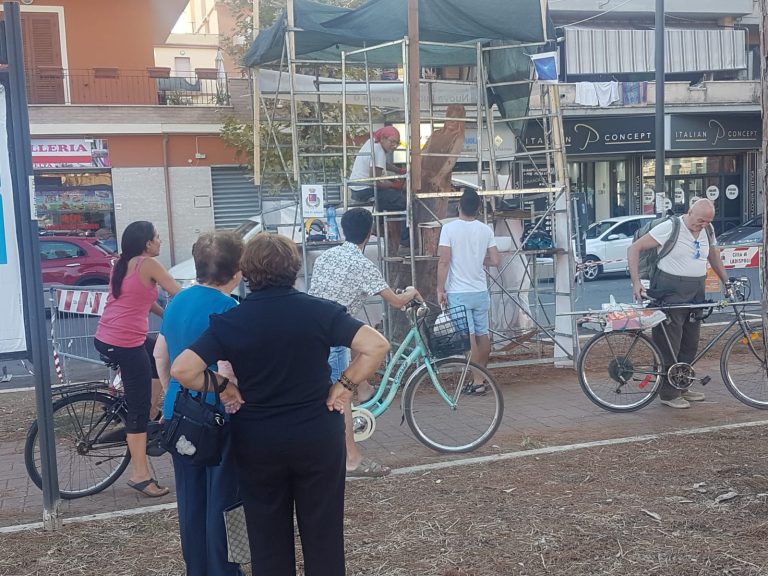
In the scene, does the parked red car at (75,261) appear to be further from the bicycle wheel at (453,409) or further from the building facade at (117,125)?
the bicycle wheel at (453,409)

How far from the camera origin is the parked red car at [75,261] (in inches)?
728

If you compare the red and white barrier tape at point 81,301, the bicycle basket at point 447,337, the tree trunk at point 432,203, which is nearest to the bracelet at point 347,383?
the bicycle basket at point 447,337

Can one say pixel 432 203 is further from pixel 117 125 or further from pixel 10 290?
pixel 117 125

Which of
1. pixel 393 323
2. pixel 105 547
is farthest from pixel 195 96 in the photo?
pixel 105 547

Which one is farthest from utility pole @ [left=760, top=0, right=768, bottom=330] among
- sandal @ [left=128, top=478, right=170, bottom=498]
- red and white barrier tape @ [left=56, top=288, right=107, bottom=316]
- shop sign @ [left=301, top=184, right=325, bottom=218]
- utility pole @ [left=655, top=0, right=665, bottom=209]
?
utility pole @ [left=655, top=0, right=665, bottom=209]

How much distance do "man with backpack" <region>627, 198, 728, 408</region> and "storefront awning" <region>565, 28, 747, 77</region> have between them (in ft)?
70.3

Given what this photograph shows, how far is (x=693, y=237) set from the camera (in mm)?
7258

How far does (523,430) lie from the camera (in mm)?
6914

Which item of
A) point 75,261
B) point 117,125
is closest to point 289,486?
point 75,261

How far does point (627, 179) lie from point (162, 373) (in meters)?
28.4

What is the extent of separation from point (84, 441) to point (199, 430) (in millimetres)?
2536

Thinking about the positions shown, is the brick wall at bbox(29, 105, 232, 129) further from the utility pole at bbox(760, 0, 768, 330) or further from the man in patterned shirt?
the utility pole at bbox(760, 0, 768, 330)

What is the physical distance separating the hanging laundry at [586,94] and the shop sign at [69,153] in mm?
14968

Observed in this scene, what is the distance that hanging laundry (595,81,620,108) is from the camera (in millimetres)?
27391
